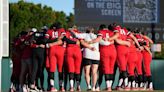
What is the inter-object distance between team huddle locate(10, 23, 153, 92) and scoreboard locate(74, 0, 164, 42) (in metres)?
10.9

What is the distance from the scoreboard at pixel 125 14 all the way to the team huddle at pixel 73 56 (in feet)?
35.7

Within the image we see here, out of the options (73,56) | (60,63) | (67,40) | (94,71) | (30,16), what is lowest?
(94,71)

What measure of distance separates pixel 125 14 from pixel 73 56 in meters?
13.0

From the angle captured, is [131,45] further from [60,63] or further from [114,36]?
[60,63]

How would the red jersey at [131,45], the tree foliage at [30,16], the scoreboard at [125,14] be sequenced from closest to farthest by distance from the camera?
the red jersey at [131,45]
the scoreboard at [125,14]
the tree foliage at [30,16]

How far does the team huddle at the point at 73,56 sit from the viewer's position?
15031 millimetres

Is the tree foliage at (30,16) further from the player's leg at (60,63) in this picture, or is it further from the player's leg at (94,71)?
the player's leg at (94,71)

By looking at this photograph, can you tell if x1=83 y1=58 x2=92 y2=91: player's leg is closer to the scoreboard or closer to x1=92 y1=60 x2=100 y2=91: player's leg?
x1=92 y1=60 x2=100 y2=91: player's leg

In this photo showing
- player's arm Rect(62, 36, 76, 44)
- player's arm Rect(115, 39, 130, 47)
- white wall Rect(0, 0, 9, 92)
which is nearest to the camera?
player's arm Rect(62, 36, 76, 44)

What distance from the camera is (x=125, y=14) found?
91.2 ft

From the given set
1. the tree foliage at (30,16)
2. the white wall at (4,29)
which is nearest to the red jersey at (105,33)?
the white wall at (4,29)

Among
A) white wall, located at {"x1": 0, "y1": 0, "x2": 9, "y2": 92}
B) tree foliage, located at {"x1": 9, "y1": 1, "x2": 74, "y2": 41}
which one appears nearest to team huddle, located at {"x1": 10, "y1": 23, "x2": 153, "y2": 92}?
white wall, located at {"x1": 0, "y1": 0, "x2": 9, "y2": 92}

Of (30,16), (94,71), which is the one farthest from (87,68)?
(30,16)

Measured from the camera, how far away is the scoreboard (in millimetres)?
26641
